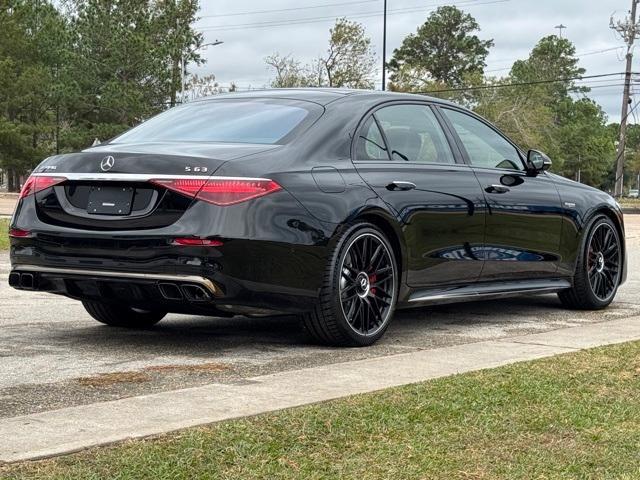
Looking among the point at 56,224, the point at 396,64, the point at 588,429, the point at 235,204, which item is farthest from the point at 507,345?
the point at 396,64

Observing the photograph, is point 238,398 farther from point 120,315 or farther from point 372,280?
point 120,315

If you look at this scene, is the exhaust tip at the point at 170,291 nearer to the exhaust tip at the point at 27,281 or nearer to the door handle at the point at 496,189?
the exhaust tip at the point at 27,281

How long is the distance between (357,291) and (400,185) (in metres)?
0.76

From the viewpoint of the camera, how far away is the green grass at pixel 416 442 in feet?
11.5

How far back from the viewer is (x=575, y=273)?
27.7 feet

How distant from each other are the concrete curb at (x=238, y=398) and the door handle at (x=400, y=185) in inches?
41.2

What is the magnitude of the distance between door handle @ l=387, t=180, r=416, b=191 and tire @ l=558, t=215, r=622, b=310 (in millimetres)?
2228

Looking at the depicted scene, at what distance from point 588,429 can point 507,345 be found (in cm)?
228

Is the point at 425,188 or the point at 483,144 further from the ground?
the point at 483,144

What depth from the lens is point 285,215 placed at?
5.92 m

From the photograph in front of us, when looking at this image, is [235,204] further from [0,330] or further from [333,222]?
[0,330]

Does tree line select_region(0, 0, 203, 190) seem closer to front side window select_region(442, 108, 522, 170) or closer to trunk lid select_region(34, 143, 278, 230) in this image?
front side window select_region(442, 108, 522, 170)

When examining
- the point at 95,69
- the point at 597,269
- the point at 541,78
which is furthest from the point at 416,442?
the point at 541,78

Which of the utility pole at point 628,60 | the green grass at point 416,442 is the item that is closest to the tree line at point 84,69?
the utility pole at point 628,60
